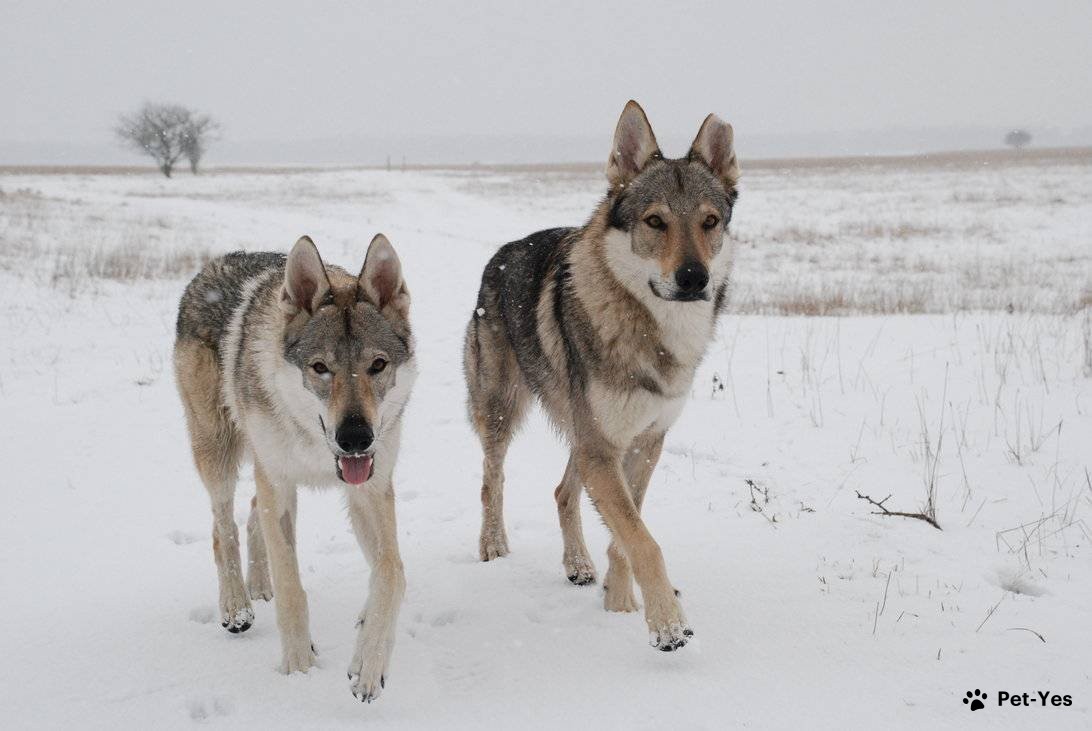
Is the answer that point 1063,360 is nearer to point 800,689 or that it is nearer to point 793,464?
point 793,464

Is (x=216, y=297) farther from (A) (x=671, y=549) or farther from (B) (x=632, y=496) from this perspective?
(A) (x=671, y=549)

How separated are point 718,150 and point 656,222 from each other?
26.6 inches

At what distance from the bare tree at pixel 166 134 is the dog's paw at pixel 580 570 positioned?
64425 millimetres

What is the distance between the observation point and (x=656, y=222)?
143 inches

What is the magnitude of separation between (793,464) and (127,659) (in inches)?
174

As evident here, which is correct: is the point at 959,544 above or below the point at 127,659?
above

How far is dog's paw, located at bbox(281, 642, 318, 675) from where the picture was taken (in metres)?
3.20

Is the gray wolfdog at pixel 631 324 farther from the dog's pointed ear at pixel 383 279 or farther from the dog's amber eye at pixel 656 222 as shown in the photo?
the dog's pointed ear at pixel 383 279

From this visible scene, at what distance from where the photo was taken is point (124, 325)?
30.9 ft

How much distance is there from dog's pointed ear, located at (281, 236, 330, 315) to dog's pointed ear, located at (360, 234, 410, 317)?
7.8 inches

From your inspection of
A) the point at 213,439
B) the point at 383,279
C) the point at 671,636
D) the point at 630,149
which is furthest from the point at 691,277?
the point at 213,439

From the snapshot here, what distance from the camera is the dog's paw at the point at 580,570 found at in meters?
4.11

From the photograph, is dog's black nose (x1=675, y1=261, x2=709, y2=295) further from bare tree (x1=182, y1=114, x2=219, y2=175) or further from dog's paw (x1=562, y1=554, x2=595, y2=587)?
bare tree (x1=182, y1=114, x2=219, y2=175)

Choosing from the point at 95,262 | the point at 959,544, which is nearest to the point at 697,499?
the point at 959,544
